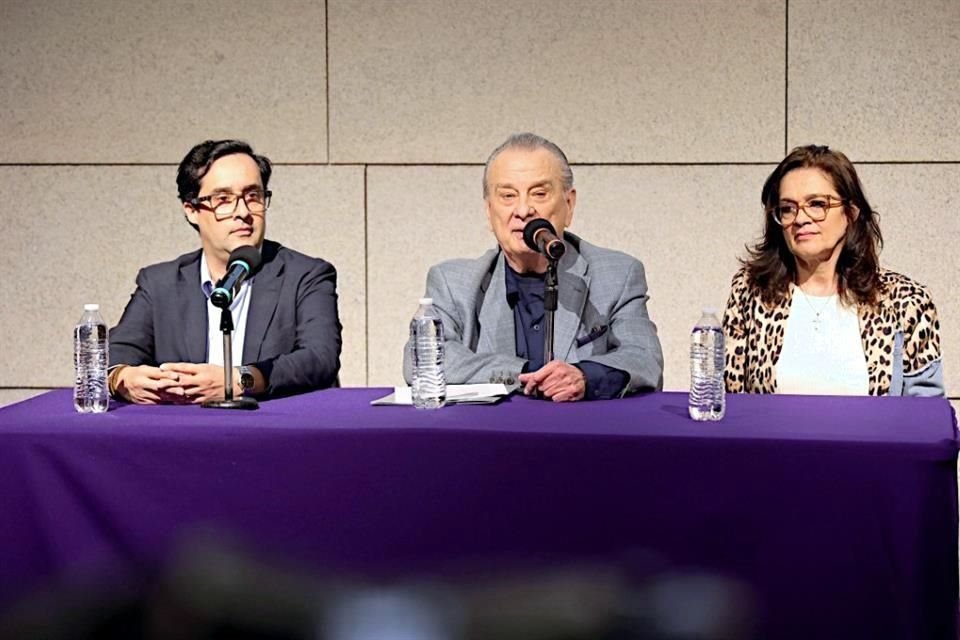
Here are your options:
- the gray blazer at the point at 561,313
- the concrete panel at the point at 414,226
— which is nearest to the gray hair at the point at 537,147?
the gray blazer at the point at 561,313

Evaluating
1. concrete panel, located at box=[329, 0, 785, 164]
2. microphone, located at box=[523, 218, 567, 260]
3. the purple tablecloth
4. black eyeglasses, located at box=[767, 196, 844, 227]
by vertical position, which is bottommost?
the purple tablecloth

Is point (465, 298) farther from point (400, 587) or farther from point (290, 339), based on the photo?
point (400, 587)

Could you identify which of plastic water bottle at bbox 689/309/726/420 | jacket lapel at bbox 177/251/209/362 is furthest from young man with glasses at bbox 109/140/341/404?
plastic water bottle at bbox 689/309/726/420

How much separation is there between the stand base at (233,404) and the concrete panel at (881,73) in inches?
96.0

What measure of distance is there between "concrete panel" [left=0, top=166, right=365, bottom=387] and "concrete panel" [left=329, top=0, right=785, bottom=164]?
8.3 inches

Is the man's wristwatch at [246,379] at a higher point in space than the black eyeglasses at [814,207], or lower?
lower

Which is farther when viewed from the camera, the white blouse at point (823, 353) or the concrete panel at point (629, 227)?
the concrete panel at point (629, 227)

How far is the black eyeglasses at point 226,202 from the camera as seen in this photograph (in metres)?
3.46

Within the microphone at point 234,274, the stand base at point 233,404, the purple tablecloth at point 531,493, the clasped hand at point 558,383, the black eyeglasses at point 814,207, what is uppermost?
the black eyeglasses at point 814,207

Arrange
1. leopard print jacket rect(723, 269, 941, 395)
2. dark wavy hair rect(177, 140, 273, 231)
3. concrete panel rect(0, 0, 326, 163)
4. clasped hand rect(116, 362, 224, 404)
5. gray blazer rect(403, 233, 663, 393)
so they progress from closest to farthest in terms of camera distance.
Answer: clasped hand rect(116, 362, 224, 404) → gray blazer rect(403, 233, 663, 393) → leopard print jacket rect(723, 269, 941, 395) → dark wavy hair rect(177, 140, 273, 231) → concrete panel rect(0, 0, 326, 163)

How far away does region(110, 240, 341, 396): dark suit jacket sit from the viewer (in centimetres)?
343

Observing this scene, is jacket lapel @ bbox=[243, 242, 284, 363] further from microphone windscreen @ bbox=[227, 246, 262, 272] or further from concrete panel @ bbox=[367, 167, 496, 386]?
concrete panel @ bbox=[367, 167, 496, 386]

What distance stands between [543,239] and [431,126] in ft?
5.53

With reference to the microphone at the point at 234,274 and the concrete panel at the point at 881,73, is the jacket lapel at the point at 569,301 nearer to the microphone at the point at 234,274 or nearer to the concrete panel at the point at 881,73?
the microphone at the point at 234,274
